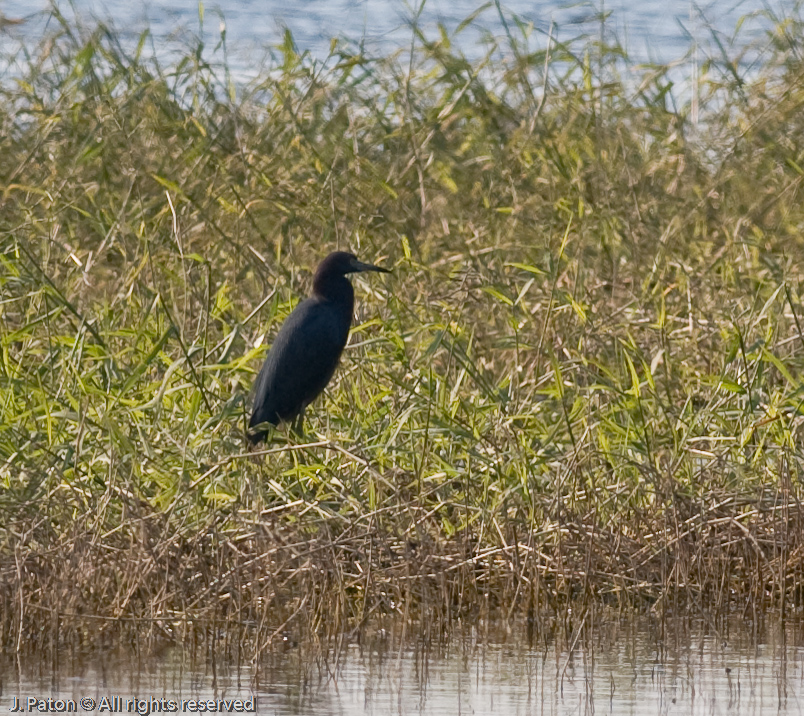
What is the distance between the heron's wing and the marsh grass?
0.10 m

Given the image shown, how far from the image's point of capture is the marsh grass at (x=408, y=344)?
4.54 metres

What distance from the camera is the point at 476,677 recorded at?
3996 mm

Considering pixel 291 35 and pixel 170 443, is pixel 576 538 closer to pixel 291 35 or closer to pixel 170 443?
pixel 170 443

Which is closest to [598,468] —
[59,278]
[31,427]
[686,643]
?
[686,643]

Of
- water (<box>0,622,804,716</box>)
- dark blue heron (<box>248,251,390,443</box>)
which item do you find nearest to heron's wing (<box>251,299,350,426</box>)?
dark blue heron (<box>248,251,390,443</box>)

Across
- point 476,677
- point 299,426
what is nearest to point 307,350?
point 299,426

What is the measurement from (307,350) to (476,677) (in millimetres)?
1780

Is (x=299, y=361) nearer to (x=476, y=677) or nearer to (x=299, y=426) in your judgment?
(x=299, y=426)

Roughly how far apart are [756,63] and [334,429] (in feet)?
11.9

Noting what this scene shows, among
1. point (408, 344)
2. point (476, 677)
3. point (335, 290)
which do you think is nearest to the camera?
point (476, 677)

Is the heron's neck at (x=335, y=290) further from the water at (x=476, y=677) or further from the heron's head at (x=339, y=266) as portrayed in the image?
the water at (x=476, y=677)

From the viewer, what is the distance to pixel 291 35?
809 cm

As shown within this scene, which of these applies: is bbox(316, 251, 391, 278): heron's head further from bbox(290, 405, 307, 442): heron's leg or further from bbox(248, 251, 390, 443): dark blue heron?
bbox(290, 405, 307, 442): heron's leg

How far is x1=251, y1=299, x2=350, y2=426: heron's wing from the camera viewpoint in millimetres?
5473
